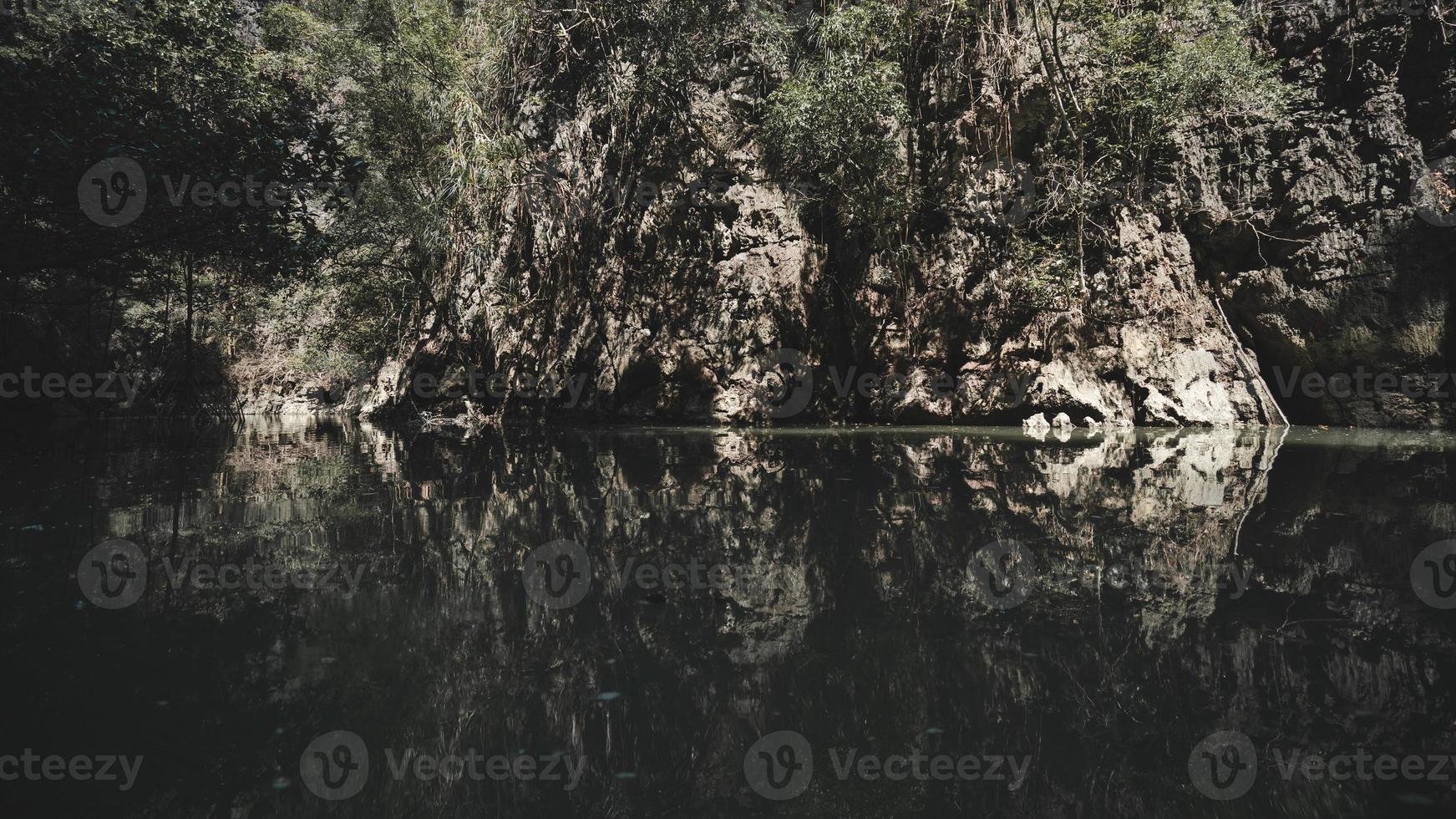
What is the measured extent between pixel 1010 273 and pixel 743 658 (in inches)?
395

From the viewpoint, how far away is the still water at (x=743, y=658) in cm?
151

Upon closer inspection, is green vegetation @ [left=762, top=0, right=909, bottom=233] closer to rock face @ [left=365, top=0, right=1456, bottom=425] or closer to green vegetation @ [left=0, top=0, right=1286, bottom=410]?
green vegetation @ [left=0, top=0, right=1286, bottom=410]

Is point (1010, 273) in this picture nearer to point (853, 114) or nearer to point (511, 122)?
point (853, 114)

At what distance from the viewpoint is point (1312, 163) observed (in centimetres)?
996

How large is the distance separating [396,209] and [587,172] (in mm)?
4613

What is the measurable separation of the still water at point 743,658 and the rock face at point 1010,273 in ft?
20.7

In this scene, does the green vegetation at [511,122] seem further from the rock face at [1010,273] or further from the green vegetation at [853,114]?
the rock face at [1010,273]

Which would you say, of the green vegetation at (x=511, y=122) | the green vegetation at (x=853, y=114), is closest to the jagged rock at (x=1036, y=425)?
the green vegetation at (x=511, y=122)

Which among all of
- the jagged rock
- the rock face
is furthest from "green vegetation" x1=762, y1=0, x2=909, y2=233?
the jagged rock

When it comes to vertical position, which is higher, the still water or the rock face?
the rock face

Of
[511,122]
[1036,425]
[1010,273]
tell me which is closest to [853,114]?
[1010,273]

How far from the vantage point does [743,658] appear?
2.11m

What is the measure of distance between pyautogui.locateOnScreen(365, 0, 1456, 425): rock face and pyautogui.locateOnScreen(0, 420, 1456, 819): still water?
6.31 metres

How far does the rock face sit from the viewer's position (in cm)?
945
